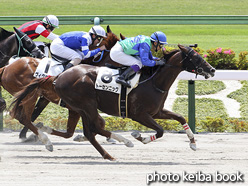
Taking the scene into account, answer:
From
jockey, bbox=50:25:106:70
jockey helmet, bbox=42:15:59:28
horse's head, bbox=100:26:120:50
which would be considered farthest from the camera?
jockey helmet, bbox=42:15:59:28

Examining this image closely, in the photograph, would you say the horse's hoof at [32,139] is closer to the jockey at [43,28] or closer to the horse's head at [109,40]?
the jockey at [43,28]

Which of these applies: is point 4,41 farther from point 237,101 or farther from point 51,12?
point 51,12

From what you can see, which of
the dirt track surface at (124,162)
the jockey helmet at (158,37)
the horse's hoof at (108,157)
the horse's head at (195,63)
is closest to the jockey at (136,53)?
the jockey helmet at (158,37)

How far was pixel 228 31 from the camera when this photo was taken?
17.5m

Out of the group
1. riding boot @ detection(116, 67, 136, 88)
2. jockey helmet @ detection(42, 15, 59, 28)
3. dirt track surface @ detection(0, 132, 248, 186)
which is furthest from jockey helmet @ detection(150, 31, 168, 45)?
jockey helmet @ detection(42, 15, 59, 28)

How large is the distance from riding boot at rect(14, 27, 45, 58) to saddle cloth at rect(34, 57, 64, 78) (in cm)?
71

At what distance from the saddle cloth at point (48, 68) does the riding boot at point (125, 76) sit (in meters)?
1.03

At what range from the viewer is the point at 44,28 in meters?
9.27

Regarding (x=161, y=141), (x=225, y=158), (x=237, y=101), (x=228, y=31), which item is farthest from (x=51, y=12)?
(x=225, y=158)

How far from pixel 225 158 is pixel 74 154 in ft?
6.36

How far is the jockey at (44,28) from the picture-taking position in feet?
30.2

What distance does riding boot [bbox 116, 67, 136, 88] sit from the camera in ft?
24.1

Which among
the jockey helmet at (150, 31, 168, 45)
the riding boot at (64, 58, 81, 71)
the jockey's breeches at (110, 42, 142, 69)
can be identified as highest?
the jockey helmet at (150, 31, 168, 45)

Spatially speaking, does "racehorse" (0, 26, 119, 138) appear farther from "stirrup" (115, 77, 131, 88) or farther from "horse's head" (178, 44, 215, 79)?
"horse's head" (178, 44, 215, 79)
